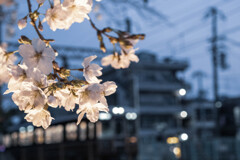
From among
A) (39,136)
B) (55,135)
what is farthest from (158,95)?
(55,135)

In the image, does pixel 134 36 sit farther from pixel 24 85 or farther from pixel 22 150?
pixel 22 150

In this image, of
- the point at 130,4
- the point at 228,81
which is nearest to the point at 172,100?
the point at 228,81

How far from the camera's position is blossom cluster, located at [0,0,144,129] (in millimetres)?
821

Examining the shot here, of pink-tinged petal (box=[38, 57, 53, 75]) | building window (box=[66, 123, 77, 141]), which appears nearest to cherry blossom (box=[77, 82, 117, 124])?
pink-tinged petal (box=[38, 57, 53, 75])

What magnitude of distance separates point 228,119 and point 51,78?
17.2m

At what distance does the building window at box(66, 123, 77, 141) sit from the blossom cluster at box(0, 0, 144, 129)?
36.5ft

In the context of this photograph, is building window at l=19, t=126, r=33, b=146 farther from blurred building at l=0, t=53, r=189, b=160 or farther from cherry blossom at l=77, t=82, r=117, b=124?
cherry blossom at l=77, t=82, r=117, b=124

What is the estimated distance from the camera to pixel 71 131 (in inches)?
475

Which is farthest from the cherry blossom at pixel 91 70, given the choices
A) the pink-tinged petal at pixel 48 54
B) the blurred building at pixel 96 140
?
the blurred building at pixel 96 140

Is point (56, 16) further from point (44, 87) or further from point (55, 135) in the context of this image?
point (55, 135)

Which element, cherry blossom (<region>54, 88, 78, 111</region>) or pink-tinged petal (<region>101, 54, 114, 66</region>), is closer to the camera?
cherry blossom (<region>54, 88, 78, 111</region>)

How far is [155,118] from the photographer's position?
30516mm

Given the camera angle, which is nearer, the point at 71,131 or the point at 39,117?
the point at 39,117

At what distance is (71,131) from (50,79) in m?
11.4
